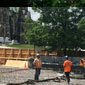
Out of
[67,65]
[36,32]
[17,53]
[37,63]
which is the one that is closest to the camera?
[67,65]

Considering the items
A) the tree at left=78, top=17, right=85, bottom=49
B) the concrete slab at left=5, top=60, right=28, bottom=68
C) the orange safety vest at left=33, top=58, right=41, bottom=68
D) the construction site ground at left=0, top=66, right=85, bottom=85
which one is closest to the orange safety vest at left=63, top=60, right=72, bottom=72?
the construction site ground at left=0, top=66, right=85, bottom=85

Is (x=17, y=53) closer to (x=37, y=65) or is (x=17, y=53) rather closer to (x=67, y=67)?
(x=37, y=65)

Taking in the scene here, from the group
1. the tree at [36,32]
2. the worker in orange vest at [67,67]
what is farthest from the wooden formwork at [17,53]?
the worker in orange vest at [67,67]

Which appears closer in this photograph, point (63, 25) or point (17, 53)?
point (63, 25)

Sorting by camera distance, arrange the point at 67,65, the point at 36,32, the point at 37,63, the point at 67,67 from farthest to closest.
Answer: the point at 36,32
the point at 37,63
the point at 67,67
the point at 67,65

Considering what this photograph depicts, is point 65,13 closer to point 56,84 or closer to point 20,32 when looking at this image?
point 20,32

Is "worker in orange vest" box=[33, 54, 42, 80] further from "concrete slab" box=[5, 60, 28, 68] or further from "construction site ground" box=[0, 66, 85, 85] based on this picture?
"concrete slab" box=[5, 60, 28, 68]

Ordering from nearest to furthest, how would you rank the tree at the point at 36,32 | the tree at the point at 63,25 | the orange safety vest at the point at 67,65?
1. the orange safety vest at the point at 67,65
2. the tree at the point at 63,25
3. the tree at the point at 36,32

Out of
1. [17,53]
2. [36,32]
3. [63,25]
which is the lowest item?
[17,53]

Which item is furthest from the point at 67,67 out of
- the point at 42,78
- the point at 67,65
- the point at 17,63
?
the point at 17,63

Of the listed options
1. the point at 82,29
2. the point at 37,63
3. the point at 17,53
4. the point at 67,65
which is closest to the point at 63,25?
the point at 82,29

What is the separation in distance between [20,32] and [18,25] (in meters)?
0.24

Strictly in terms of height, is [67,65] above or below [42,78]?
above

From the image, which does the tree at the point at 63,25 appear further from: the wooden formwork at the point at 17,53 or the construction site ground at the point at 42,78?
the construction site ground at the point at 42,78
